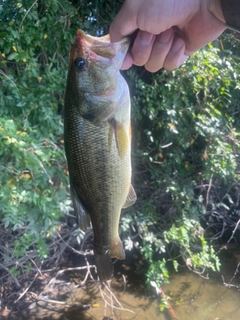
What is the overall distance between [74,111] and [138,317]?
2.94 m

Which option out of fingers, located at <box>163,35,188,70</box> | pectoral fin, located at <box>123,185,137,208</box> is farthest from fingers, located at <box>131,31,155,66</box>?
pectoral fin, located at <box>123,185,137,208</box>

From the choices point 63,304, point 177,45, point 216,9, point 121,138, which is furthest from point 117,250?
point 63,304

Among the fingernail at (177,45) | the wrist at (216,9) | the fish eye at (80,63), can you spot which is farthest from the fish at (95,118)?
the wrist at (216,9)

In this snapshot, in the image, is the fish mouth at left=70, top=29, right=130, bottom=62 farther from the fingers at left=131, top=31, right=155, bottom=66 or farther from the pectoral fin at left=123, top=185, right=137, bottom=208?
the pectoral fin at left=123, top=185, right=137, bottom=208

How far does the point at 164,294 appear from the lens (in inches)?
155

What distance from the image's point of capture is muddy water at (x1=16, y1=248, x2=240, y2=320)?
3.77 meters

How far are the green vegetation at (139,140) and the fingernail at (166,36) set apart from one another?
1.24 metres

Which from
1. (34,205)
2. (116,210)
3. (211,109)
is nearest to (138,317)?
(34,205)

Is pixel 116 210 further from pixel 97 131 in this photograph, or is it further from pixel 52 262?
pixel 52 262

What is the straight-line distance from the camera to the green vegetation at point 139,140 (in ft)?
8.83

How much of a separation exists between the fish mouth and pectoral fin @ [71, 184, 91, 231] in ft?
1.83

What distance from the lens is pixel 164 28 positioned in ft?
4.99

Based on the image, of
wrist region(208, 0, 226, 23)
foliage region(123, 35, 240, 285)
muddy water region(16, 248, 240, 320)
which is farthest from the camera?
muddy water region(16, 248, 240, 320)

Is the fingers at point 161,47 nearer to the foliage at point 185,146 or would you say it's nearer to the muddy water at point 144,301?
the foliage at point 185,146
